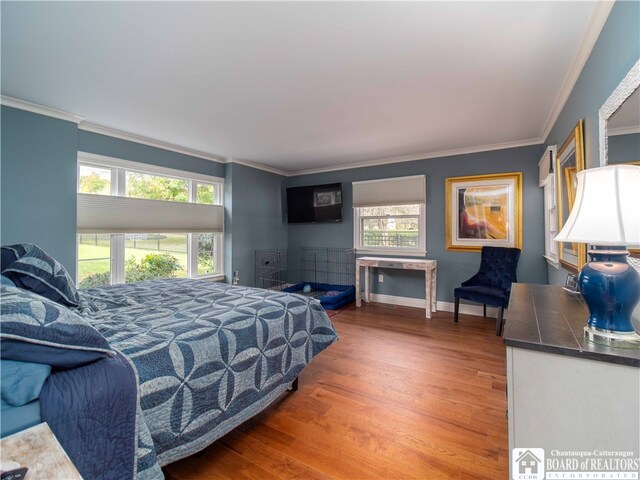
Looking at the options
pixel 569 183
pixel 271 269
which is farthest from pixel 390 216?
pixel 569 183

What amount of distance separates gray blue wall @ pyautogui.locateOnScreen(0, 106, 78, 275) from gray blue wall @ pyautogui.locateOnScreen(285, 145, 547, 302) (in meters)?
3.60

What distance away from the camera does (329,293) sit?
505cm

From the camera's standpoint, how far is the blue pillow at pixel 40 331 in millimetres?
938

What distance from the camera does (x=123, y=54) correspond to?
1989 millimetres

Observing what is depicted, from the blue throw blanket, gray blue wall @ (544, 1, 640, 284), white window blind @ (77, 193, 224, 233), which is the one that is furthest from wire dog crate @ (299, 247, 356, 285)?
the blue throw blanket

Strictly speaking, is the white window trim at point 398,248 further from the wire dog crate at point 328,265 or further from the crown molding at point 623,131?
the crown molding at point 623,131

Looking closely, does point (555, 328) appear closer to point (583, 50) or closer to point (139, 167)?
point (583, 50)

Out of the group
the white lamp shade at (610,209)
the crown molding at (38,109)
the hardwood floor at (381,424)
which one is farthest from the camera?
the crown molding at (38,109)

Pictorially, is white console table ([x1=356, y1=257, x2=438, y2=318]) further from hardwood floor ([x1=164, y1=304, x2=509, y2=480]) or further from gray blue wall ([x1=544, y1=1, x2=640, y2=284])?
gray blue wall ([x1=544, y1=1, x2=640, y2=284])

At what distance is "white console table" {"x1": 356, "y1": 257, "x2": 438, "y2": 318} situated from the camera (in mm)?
4152

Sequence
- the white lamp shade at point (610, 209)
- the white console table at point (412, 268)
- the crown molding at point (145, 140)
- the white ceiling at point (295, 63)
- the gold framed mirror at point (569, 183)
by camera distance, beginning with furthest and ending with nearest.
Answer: the white console table at point (412, 268) → the crown molding at point (145, 140) → the gold framed mirror at point (569, 183) → the white ceiling at point (295, 63) → the white lamp shade at point (610, 209)

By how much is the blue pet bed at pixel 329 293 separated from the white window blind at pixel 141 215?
6.12 ft

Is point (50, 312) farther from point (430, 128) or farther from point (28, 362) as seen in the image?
point (430, 128)

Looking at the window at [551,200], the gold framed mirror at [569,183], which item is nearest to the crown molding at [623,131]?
the gold framed mirror at [569,183]
